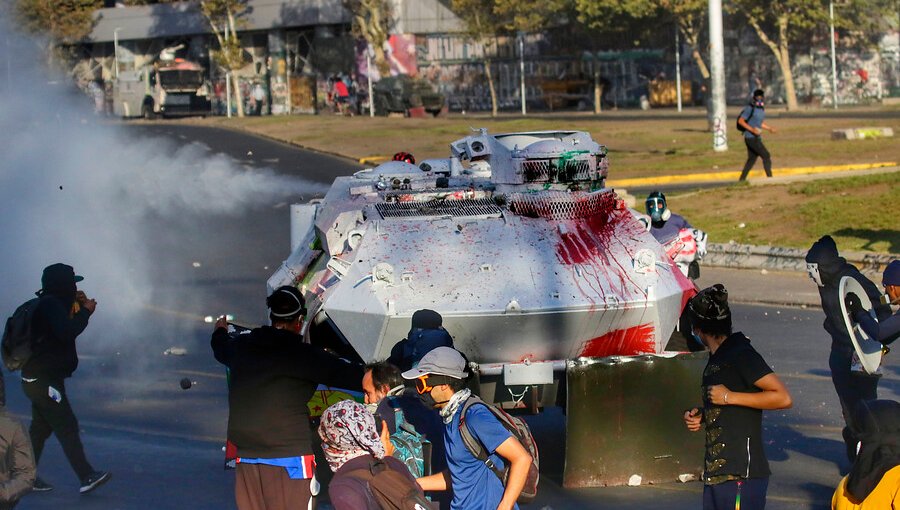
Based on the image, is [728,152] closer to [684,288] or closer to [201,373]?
[201,373]

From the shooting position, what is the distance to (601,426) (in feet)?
31.1

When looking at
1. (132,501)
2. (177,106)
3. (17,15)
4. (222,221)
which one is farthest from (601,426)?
(177,106)

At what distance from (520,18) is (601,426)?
4579cm

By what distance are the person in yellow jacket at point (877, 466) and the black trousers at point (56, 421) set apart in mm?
5530

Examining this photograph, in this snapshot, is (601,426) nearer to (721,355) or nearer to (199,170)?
(721,355)

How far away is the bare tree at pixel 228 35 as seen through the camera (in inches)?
2462

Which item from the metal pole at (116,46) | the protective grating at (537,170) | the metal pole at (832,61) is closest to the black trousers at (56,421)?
the protective grating at (537,170)

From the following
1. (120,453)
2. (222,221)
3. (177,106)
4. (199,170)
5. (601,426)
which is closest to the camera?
(601,426)

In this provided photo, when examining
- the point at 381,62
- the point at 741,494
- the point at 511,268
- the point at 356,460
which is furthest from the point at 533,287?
the point at 381,62

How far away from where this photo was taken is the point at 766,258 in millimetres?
19688

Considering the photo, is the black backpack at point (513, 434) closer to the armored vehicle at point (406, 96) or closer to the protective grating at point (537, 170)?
the protective grating at point (537, 170)

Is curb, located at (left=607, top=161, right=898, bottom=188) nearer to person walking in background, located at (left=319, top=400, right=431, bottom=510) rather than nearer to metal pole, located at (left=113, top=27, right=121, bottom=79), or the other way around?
person walking in background, located at (left=319, top=400, right=431, bottom=510)

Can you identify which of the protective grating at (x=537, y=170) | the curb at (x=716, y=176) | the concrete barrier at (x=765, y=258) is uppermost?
the protective grating at (x=537, y=170)

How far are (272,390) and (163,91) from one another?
2239 inches
